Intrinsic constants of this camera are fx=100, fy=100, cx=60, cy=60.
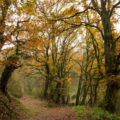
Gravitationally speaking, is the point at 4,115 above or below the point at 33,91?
above

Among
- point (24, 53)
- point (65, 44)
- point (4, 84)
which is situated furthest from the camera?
point (65, 44)

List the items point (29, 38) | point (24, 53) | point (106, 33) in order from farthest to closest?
point (24, 53) → point (29, 38) → point (106, 33)

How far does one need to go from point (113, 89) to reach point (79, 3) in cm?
549

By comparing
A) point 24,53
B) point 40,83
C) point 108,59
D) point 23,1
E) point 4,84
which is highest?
point 23,1

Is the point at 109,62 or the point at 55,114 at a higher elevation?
the point at 109,62

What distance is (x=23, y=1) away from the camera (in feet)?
14.7

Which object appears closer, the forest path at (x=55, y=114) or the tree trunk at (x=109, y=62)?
the tree trunk at (x=109, y=62)

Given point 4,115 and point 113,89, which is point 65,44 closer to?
point 113,89

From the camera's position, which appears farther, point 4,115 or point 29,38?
point 29,38

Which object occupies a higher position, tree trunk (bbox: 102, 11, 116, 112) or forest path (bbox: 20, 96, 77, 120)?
tree trunk (bbox: 102, 11, 116, 112)

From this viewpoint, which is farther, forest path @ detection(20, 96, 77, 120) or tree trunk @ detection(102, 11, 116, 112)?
forest path @ detection(20, 96, 77, 120)

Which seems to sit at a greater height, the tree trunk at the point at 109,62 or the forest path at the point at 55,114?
the tree trunk at the point at 109,62

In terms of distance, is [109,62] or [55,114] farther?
[55,114]

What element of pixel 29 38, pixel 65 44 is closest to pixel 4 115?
pixel 29 38
